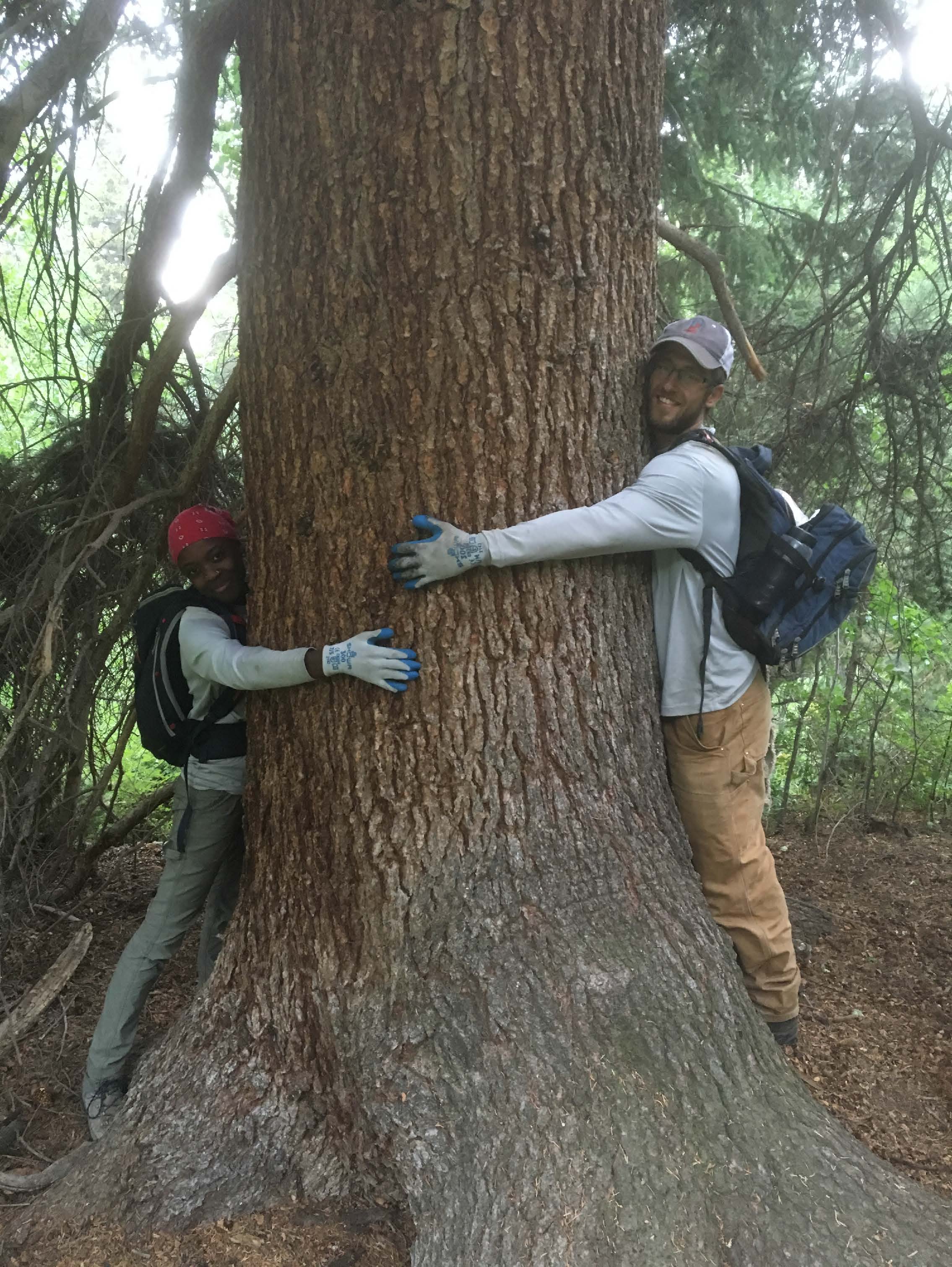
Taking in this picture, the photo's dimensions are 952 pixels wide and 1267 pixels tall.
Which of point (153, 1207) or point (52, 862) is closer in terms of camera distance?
point (153, 1207)

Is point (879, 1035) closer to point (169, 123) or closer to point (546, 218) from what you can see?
point (546, 218)

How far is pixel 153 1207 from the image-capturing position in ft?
7.57

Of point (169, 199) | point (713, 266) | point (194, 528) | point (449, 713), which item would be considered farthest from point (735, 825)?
point (169, 199)

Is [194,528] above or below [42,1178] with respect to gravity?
above

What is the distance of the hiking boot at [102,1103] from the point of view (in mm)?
2826

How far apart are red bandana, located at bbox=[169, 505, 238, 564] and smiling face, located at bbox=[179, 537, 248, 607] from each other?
0.01m

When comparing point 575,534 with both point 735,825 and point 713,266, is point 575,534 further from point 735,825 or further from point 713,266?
point 713,266

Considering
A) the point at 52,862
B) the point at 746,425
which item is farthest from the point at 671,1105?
the point at 746,425

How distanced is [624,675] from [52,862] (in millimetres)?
3333

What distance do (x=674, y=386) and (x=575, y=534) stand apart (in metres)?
0.66

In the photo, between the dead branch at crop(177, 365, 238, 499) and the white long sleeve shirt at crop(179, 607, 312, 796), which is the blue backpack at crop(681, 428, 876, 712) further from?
the dead branch at crop(177, 365, 238, 499)

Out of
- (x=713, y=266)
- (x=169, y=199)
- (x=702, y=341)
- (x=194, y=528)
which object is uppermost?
(x=169, y=199)

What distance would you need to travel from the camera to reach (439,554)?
2.26 meters

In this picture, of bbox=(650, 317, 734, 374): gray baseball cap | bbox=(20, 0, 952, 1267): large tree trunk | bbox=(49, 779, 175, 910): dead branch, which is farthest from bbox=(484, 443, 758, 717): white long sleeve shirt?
bbox=(49, 779, 175, 910): dead branch
